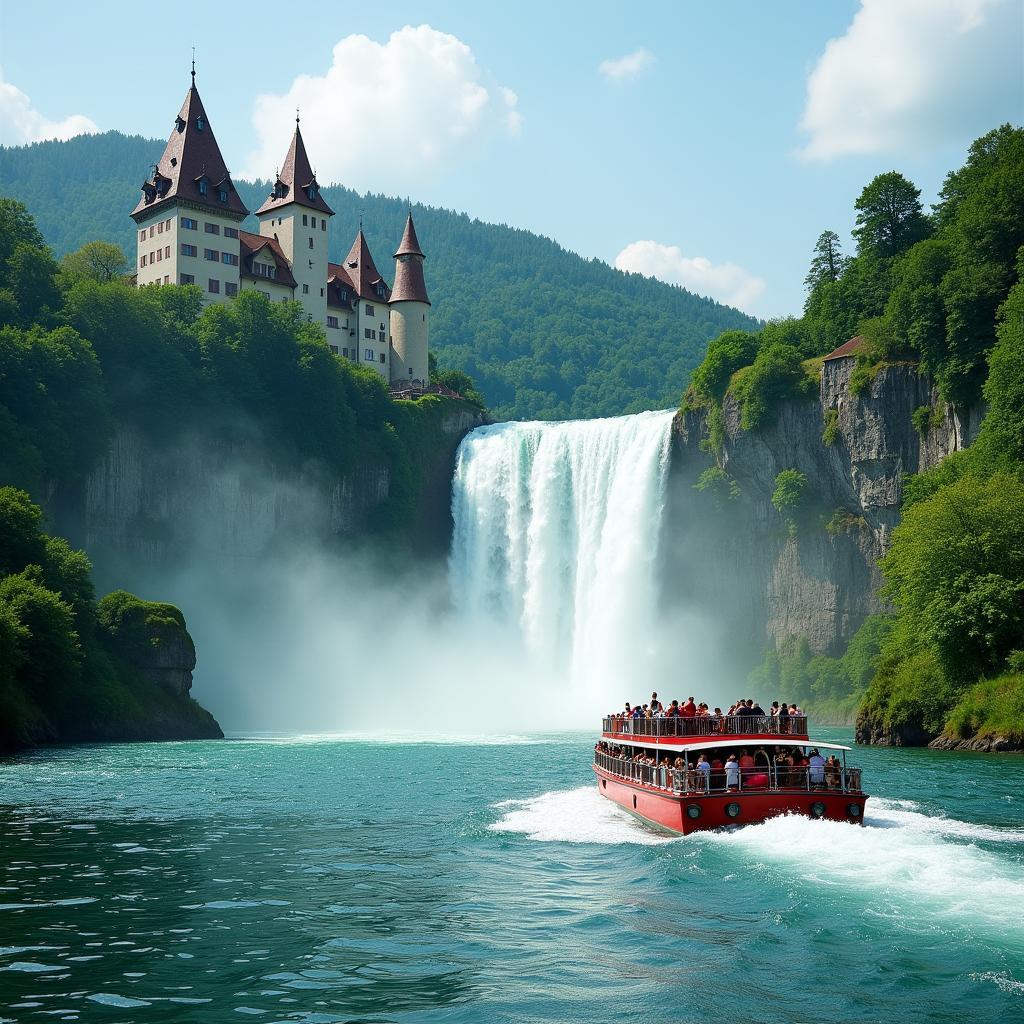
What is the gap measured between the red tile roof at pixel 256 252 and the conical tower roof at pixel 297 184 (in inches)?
183

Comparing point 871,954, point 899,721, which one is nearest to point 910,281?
point 899,721

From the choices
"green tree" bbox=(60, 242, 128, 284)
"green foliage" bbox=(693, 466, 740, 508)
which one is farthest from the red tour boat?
"green tree" bbox=(60, 242, 128, 284)

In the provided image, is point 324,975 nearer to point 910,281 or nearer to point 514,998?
point 514,998

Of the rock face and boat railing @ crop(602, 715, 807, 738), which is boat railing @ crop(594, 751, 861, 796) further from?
the rock face

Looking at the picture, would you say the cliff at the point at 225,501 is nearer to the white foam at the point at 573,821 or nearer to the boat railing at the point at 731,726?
the white foam at the point at 573,821

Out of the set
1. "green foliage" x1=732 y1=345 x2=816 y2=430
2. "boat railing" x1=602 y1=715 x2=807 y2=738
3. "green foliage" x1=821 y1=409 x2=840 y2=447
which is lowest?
"boat railing" x1=602 y1=715 x2=807 y2=738

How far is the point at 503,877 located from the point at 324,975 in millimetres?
8258

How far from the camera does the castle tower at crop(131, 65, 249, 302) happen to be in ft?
369

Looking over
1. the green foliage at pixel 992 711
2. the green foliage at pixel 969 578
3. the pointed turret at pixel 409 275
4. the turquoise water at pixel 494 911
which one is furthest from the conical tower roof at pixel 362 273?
the turquoise water at pixel 494 911

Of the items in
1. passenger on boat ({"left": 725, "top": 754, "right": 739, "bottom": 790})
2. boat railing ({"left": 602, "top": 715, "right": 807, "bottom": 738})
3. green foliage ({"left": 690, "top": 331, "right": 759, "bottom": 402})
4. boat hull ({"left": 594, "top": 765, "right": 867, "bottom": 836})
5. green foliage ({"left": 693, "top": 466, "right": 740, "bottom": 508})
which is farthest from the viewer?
green foliage ({"left": 690, "top": 331, "right": 759, "bottom": 402})

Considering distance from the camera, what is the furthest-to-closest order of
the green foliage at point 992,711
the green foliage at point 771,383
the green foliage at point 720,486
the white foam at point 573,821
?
1. the green foliage at point 720,486
2. the green foliage at point 771,383
3. the green foliage at point 992,711
4. the white foam at point 573,821

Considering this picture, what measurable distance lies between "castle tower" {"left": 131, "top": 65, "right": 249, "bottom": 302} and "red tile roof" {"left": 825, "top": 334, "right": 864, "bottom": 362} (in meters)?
56.4

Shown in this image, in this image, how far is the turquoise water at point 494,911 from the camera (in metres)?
17.9

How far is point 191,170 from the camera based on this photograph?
114m
